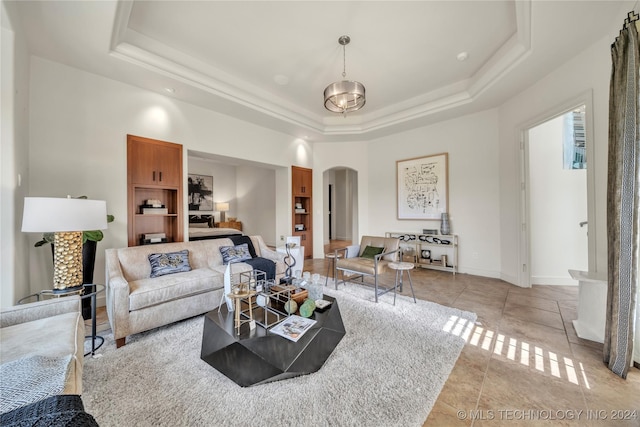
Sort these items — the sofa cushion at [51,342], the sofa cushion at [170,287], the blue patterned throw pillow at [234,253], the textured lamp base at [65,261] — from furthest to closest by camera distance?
the blue patterned throw pillow at [234,253] < the sofa cushion at [170,287] < the textured lamp base at [65,261] < the sofa cushion at [51,342]

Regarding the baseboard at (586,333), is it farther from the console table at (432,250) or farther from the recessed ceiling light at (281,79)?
the recessed ceiling light at (281,79)

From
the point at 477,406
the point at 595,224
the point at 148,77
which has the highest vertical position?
the point at 148,77

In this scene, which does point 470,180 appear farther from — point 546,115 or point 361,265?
point 361,265

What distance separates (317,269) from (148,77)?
4.22 meters

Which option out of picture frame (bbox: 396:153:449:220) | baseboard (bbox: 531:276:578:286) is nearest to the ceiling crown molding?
picture frame (bbox: 396:153:449:220)

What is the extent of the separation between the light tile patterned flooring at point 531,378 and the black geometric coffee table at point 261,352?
2.60ft

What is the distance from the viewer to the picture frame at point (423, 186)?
→ 4.95 m

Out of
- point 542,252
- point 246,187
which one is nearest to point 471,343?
point 542,252

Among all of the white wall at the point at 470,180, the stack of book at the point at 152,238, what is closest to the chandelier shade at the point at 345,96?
the white wall at the point at 470,180

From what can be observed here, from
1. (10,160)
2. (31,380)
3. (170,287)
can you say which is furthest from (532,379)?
(10,160)

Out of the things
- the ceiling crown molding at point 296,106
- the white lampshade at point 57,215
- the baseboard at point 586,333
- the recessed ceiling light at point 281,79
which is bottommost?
the baseboard at point 586,333

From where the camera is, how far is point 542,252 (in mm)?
3936

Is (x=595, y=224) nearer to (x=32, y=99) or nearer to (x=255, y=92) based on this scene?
(x=255, y=92)

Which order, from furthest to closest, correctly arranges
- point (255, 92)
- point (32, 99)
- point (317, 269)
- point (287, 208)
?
point (287, 208) → point (317, 269) → point (255, 92) → point (32, 99)
